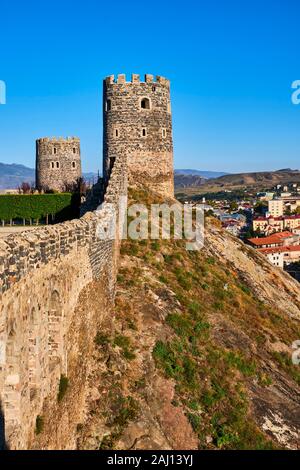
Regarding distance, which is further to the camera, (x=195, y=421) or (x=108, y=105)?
(x=108, y=105)

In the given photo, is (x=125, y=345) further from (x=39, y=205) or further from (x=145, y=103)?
(x=39, y=205)

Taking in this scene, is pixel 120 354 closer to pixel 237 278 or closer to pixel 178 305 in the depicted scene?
pixel 178 305

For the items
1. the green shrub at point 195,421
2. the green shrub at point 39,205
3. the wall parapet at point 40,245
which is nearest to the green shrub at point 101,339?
the wall parapet at point 40,245

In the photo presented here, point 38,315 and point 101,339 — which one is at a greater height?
point 38,315

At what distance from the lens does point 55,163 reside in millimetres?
49281

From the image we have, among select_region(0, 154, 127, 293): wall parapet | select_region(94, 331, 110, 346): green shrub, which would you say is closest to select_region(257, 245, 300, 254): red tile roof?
select_region(94, 331, 110, 346): green shrub

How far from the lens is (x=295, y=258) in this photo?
131375 mm

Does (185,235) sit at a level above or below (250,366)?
above

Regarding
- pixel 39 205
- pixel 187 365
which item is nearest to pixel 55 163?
pixel 39 205

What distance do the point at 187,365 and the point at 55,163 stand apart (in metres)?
35.7

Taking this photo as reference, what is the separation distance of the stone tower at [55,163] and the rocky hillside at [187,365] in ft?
85.2

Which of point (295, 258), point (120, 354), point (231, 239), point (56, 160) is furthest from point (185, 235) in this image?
point (295, 258)

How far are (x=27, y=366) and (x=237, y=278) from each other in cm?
1861
